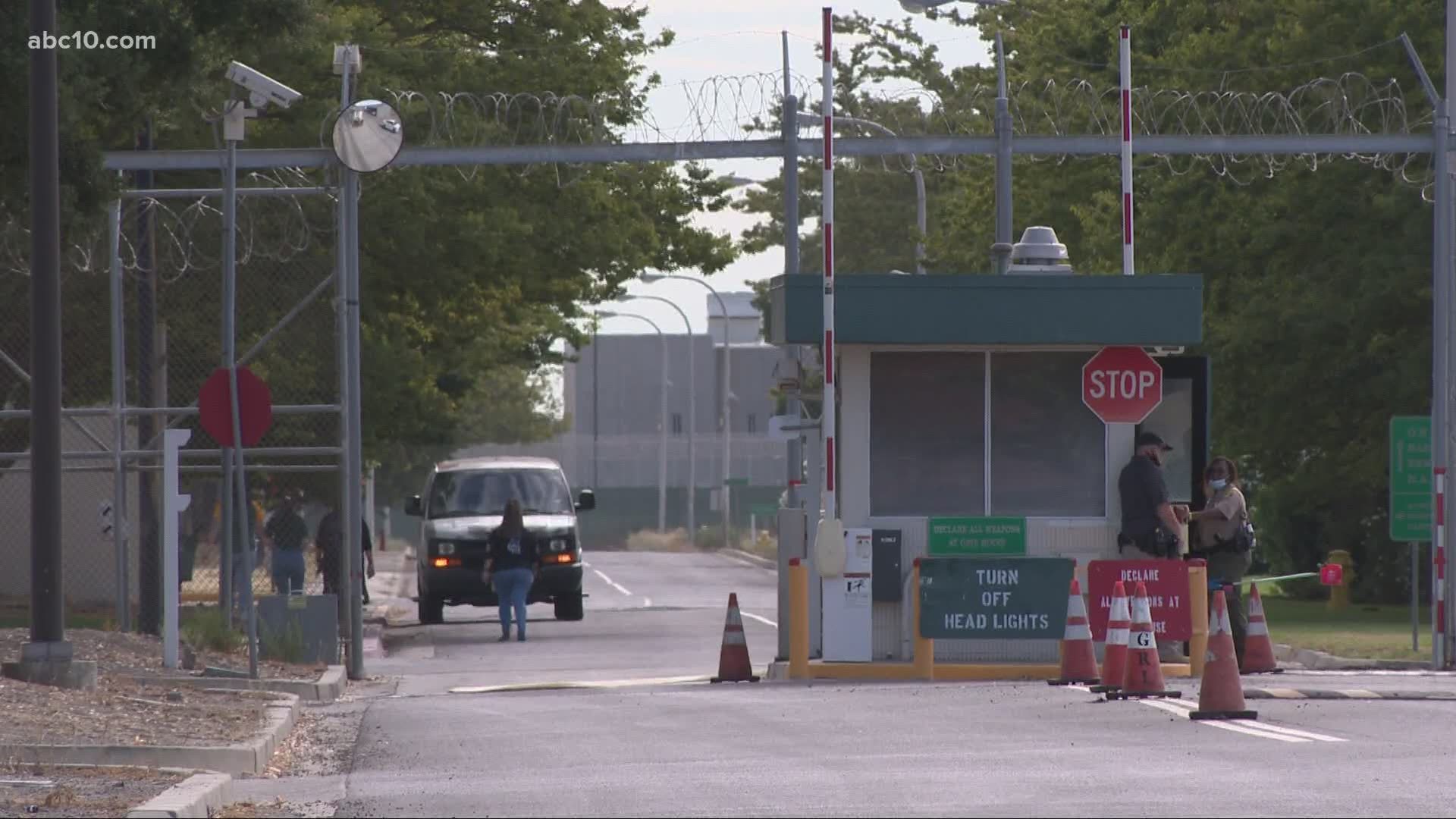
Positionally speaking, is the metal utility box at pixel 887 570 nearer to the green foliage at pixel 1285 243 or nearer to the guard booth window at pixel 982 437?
the guard booth window at pixel 982 437

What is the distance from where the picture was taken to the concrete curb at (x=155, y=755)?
11.4 metres

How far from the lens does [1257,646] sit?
17.4 metres

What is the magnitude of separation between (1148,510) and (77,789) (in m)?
9.54

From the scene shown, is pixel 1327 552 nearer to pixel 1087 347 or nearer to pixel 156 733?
pixel 1087 347

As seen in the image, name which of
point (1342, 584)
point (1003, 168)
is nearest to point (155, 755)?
point (1003, 168)

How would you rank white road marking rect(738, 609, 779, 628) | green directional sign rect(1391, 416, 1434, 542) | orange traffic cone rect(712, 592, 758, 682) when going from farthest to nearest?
1. white road marking rect(738, 609, 779, 628)
2. green directional sign rect(1391, 416, 1434, 542)
3. orange traffic cone rect(712, 592, 758, 682)

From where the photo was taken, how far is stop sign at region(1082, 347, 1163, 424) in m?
18.3

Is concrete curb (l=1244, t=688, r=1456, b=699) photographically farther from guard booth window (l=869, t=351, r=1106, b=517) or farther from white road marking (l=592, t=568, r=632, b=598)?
white road marking (l=592, t=568, r=632, b=598)

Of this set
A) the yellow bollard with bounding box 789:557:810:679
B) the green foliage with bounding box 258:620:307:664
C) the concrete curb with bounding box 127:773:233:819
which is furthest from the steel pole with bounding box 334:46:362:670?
the concrete curb with bounding box 127:773:233:819

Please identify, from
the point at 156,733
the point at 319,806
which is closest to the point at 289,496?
the point at 156,733

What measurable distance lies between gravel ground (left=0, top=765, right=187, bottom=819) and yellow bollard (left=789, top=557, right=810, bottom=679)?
7.32m

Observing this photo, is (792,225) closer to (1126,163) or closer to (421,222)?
(421,222)

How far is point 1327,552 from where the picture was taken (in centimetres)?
3744

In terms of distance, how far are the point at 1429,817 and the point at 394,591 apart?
33163mm
